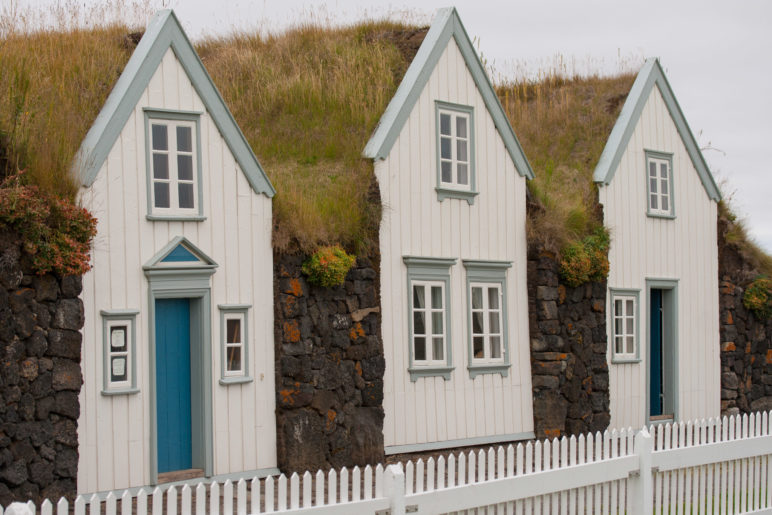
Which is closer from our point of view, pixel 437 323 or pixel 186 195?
pixel 186 195

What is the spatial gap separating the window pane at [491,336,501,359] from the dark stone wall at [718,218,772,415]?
257 inches

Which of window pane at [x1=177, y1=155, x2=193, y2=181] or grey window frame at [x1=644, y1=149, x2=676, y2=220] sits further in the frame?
grey window frame at [x1=644, y1=149, x2=676, y2=220]

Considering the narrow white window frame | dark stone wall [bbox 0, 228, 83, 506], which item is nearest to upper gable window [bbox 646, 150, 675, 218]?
the narrow white window frame

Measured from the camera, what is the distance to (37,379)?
11.5 m

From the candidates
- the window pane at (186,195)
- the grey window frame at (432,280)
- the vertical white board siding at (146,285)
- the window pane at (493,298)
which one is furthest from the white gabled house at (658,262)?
the window pane at (186,195)

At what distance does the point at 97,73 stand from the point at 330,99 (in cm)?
406

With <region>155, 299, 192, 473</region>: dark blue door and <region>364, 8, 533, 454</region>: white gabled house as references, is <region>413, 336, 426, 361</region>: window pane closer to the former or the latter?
<region>364, 8, 533, 454</region>: white gabled house

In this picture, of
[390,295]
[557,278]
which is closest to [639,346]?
[557,278]

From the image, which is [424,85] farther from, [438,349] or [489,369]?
[489,369]

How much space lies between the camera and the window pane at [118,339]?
12.8 metres

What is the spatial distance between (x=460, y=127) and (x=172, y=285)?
605 centimetres

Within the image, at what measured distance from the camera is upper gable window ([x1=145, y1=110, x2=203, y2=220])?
13.3 metres

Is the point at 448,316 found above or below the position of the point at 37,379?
above

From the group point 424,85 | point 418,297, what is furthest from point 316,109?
point 418,297
